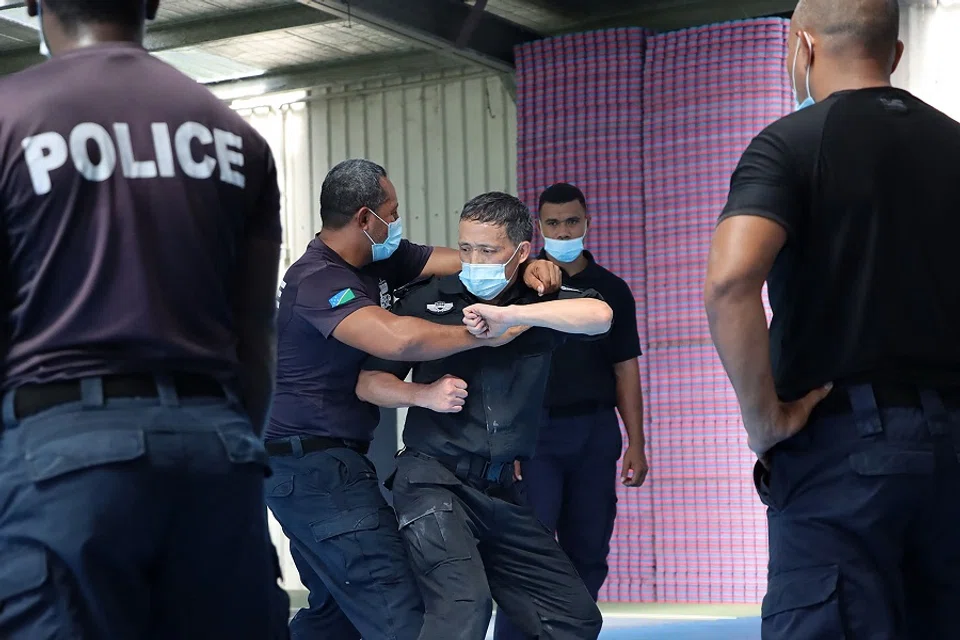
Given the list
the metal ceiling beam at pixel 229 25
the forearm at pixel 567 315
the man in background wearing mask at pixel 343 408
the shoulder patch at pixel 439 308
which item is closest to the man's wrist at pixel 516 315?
the forearm at pixel 567 315

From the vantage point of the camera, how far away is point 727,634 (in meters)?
7.52

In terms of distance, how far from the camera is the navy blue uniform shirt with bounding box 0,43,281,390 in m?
2.26

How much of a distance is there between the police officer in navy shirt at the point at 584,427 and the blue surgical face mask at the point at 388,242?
4.13ft

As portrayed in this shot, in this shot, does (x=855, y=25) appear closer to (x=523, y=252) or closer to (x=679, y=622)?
(x=523, y=252)

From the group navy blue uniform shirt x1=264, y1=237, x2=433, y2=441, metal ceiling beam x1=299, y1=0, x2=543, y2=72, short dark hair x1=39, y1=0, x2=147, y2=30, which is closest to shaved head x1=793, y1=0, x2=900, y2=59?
short dark hair x1=39, y1=0, x2=147, y2=30

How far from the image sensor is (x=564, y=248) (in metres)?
6.52

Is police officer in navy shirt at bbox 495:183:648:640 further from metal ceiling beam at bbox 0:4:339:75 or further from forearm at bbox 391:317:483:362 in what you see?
metal ceiling beam at bbox 0:4:339:75

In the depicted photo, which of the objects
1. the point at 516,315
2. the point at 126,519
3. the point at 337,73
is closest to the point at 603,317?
the point at 516,315

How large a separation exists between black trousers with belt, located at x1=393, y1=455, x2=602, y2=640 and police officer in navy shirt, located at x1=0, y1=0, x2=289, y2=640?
1929 millimetres

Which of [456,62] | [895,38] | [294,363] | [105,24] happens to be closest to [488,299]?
[294,363]

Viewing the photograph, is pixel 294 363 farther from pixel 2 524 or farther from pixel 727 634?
pixel 727 634

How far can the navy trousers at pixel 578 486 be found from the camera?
620 centimetres

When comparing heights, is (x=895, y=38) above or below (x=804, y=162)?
above

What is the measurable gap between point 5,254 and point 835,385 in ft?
5.30
